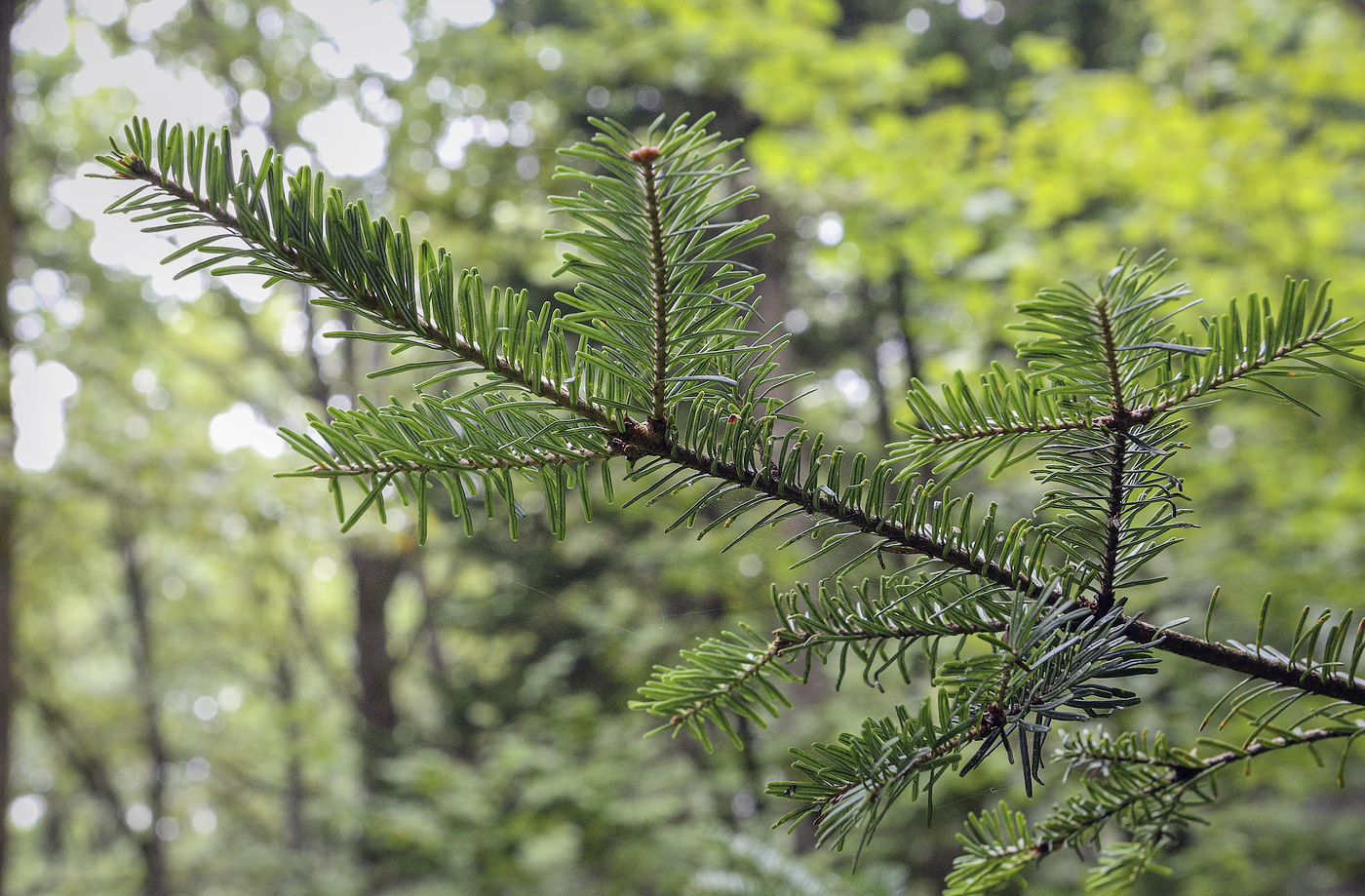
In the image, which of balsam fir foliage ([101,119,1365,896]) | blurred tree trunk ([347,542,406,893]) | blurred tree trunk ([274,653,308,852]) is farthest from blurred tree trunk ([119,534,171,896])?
balsam fir foliage ([101,119,1365,896])

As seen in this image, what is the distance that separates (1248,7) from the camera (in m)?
2.41

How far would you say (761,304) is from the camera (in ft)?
4.66

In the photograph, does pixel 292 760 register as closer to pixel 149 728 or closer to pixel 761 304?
pixel 149 728

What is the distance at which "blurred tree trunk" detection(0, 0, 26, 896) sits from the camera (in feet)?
9.77

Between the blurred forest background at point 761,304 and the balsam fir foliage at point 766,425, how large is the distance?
22.0 inches

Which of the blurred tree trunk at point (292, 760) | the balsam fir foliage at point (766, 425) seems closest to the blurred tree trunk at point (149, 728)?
the blurred tree trunk at point (292, 760)

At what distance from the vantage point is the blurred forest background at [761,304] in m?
2.02

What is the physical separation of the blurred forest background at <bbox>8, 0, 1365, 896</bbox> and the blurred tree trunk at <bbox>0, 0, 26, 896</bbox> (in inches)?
0.9

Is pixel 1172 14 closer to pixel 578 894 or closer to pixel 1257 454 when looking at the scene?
pixel 1257 454

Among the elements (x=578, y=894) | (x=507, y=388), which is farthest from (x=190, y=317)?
(x=507, y=388)

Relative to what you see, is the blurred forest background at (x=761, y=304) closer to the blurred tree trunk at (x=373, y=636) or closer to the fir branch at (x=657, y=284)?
the blurred tree trunk at (x=373, y=636)

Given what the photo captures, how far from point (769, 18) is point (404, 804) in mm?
2807

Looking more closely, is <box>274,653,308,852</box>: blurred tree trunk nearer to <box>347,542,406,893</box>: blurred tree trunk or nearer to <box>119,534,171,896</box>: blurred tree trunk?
<box>347,542,406,893</box>: blurred tree trunk

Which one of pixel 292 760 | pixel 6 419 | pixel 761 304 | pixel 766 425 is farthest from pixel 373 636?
pixel 766 425
